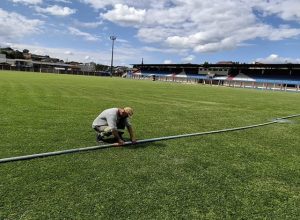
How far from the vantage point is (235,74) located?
9444 cm

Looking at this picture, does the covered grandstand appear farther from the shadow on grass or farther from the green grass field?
the shadow on grass

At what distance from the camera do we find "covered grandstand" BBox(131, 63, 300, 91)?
7769 cm

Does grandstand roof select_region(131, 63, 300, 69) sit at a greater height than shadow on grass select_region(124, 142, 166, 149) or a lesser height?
greater

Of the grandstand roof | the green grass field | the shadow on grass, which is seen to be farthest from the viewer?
the grandstand roof

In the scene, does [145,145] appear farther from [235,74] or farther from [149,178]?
[235,74]

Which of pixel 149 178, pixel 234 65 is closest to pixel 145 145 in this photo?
pixel 149 178

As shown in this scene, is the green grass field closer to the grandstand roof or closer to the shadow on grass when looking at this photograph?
the shadow on grass

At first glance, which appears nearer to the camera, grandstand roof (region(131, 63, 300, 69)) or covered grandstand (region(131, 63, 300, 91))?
grandstand roof (region(131, 63, 300, 69))

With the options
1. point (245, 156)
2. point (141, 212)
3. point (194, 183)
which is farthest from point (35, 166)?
point (245, 156)

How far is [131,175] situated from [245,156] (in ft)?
11.2

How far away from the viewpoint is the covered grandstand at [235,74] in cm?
7769

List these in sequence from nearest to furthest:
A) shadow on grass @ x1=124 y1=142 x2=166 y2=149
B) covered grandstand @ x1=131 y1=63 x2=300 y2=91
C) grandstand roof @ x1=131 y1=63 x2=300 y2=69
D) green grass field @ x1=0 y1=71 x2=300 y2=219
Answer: green grass field @ x1=0 y1=71 x2=300 y2=219 → shadow on grass @ x1=124 y1=142 x2=166 y2=149 → grandstand roof @ x1=131 y1=63 x2=300 y2=69 → covered grandstand @ x1=131 y1=63 x2=300 y2=91

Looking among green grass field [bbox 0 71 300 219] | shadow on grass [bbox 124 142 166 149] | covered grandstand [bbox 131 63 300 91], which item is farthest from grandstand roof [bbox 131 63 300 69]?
shadow on grass [bbox 124 142 166 149]

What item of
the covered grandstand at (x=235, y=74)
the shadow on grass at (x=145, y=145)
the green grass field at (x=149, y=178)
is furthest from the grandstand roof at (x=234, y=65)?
the shadow on grass at (x=145, y=145)
